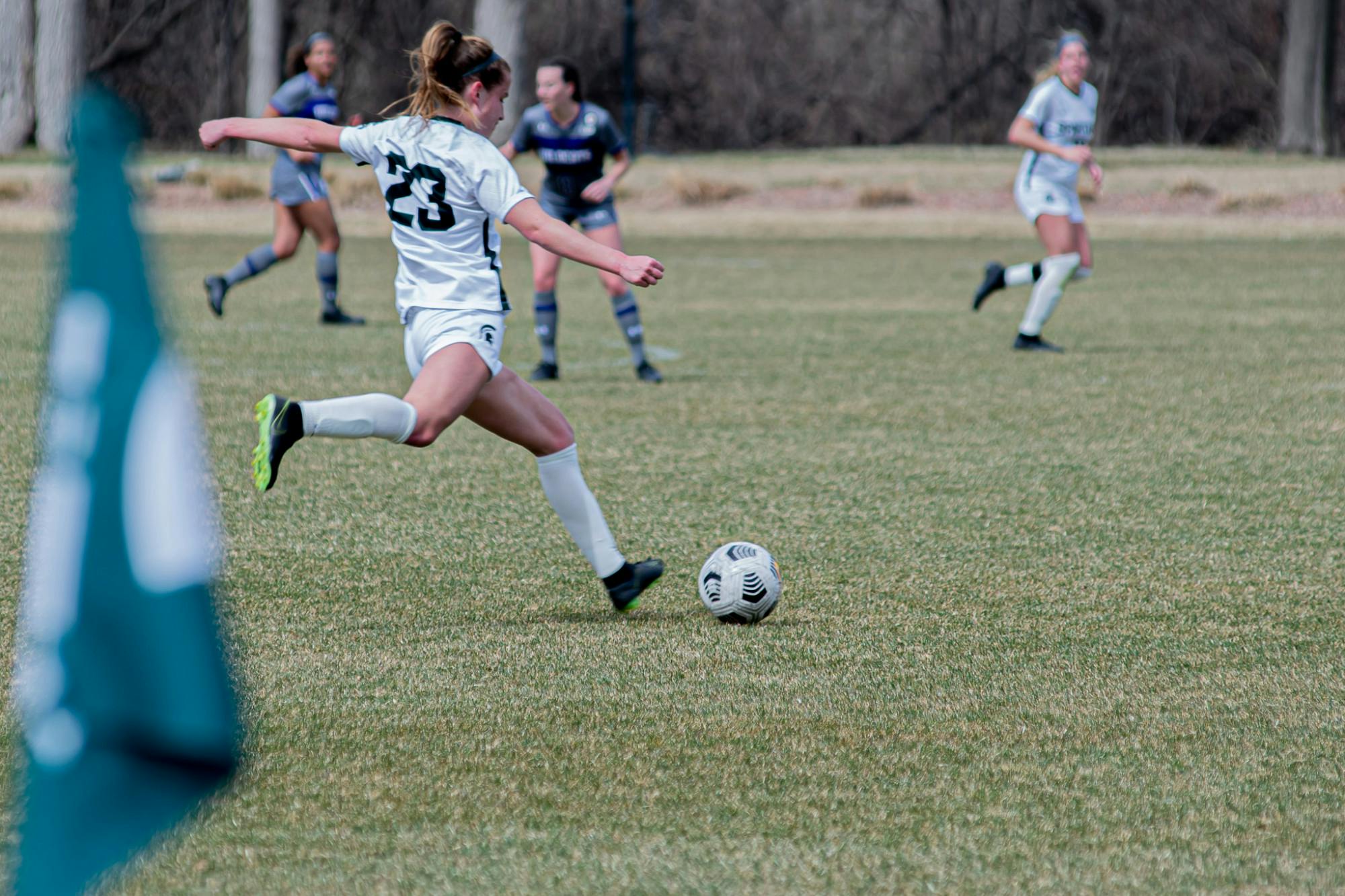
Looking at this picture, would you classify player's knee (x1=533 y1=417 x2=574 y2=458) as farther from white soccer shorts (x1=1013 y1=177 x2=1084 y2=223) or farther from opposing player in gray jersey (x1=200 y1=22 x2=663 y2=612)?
→ white soccer shorts (x1=1013 y1=177 x2=1084 y2=223)

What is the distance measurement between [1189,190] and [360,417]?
27.9 meters

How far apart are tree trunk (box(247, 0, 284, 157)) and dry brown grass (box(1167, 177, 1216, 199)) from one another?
1909cm

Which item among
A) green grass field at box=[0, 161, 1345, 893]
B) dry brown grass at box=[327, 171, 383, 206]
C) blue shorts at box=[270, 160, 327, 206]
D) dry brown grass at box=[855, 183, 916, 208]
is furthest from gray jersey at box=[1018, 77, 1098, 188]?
dry brown grass at box=[327, 171, 383, 206]

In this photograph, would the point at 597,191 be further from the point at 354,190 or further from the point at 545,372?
the point at 354,190

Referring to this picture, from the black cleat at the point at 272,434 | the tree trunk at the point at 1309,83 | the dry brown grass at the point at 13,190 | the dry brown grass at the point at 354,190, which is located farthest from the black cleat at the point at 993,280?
the tree trunk at the point at 1309,83

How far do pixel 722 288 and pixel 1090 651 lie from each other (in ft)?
45.7

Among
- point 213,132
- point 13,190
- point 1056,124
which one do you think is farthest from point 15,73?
point 213,132

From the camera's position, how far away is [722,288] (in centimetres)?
1862

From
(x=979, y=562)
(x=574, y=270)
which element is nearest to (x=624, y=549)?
(x=979, y=562)

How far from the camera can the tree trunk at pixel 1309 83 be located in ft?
121

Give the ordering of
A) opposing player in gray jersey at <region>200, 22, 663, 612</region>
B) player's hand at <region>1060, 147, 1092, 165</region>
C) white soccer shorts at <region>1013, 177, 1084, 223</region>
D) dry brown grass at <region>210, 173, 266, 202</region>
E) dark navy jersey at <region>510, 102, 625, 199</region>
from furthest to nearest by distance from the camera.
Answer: dry brown grass at <region>210, 173, 266, 202</region> → white soccer shorts at <region>1013, 177, 1084, 223</region> → player's hand at <region>1060, 147, 1092, 165</region> → dark navy jersey at <region>510, 102, 625, 199</region> → opposing player in gray jersey at <region>200, 22, 663, 612</region>

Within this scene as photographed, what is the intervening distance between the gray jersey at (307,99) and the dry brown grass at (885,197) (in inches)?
746

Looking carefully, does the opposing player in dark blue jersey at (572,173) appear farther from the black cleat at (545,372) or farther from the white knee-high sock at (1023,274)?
the white knee-high sock at (1023,274)

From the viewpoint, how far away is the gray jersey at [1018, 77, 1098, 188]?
12367 millimetres
